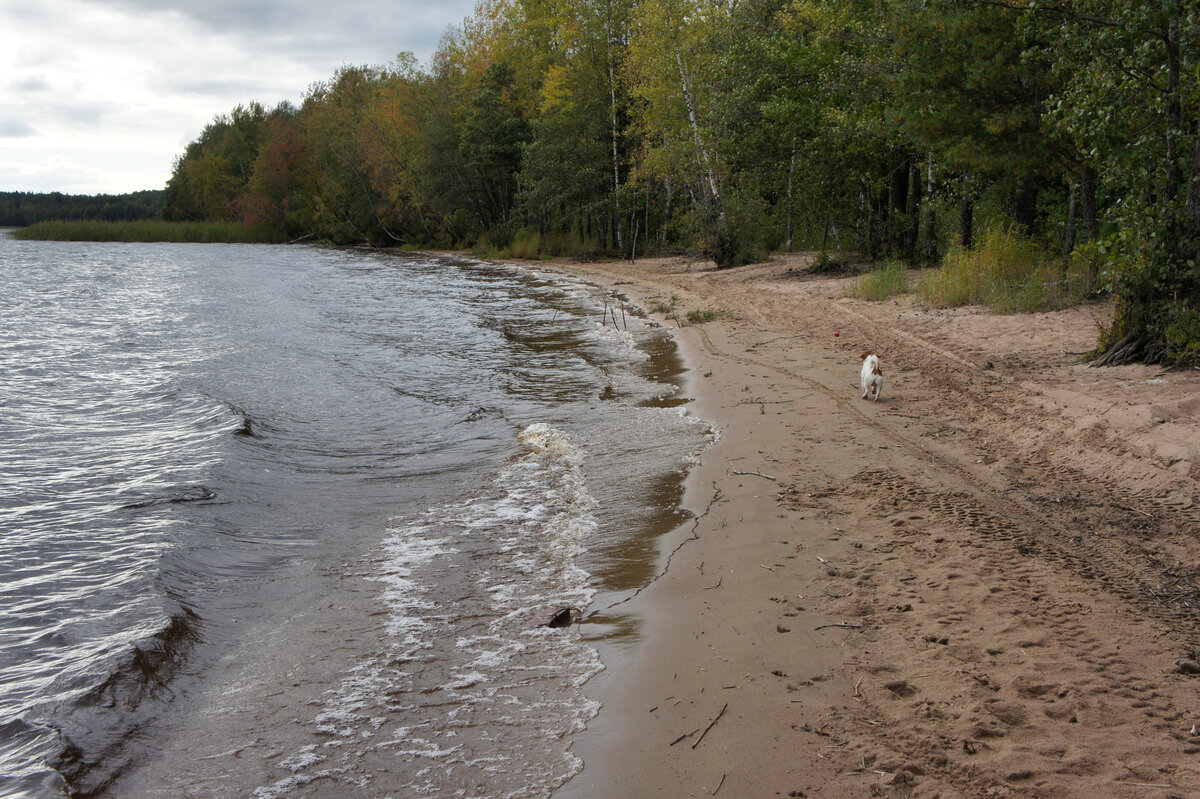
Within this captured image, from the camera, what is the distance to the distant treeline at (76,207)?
10206 centimetres

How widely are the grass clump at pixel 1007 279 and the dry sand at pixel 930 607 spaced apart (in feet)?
14.4

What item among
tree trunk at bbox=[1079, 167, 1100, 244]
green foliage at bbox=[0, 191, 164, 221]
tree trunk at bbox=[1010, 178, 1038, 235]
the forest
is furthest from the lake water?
green foliage at bbox=[0, 191, 164, 221]

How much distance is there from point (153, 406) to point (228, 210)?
82414mm

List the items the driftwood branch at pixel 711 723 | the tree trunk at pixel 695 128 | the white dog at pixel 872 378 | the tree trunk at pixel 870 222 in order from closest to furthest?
the driftwood branch at pixel 711 723 → the white dog at pixel 872 378 → the tree trunk at pixel 870 222 → the tree trunk at pixel 695 128

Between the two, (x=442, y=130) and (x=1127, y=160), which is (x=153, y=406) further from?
(x=442, y=130)

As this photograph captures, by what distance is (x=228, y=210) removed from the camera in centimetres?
8256

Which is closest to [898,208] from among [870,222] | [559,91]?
[870,222]

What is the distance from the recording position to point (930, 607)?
12.3 ft

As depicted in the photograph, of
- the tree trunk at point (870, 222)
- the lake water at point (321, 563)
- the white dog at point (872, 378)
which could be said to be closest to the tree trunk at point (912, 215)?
the tree trunk at point (870, 222)

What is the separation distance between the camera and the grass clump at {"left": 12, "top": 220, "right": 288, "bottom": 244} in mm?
76000

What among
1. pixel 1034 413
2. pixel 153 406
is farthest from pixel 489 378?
pixel 1034 413

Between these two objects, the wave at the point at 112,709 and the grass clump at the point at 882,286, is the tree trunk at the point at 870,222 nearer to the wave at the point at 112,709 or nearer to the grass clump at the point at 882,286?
the grass clump at the point at 882,286

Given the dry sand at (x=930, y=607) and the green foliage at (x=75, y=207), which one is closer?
the dry sand at (x=930, y=607)

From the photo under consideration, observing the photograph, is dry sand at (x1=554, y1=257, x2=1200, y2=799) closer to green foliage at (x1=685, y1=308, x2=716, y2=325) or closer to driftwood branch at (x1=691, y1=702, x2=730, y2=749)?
driftwood branch at (x1=691, y1=702, x2=730, y2=749)
